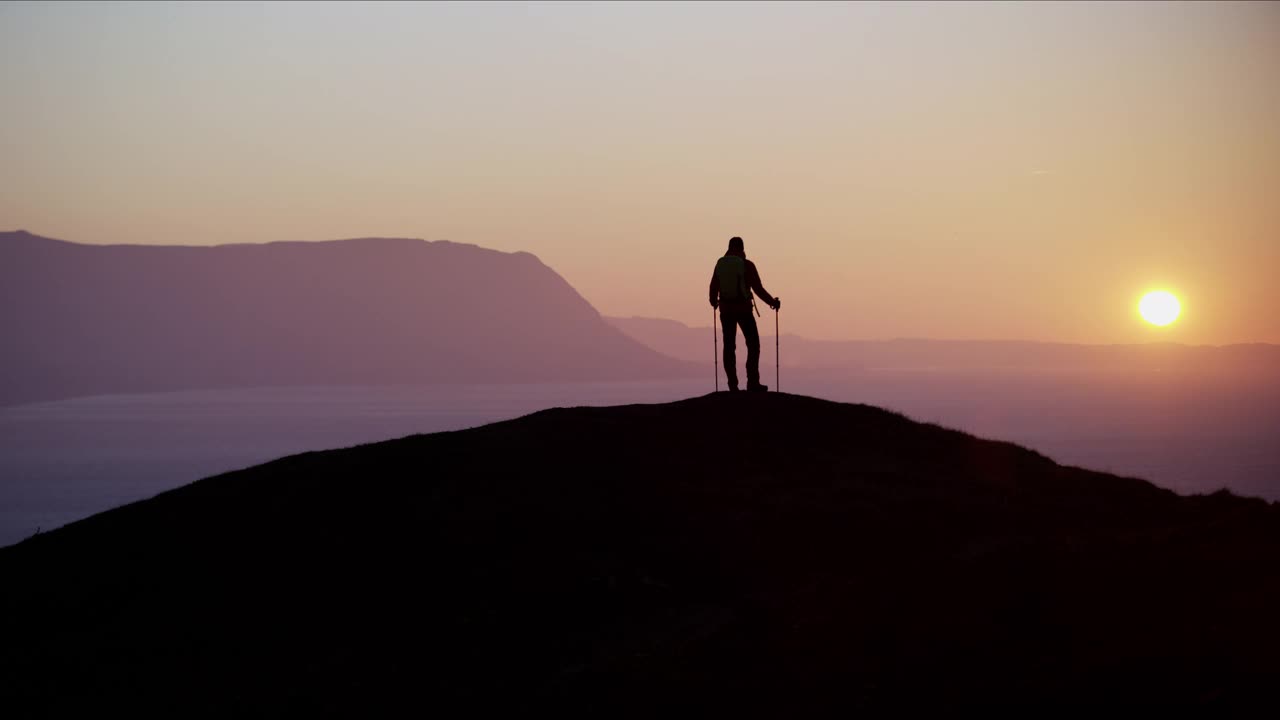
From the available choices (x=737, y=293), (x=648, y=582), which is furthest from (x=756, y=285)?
(x=648, y=582)

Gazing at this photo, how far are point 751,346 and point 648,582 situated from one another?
29.8 feet

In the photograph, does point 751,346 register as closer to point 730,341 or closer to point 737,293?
point 730,341

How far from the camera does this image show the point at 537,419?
21250 millimetres

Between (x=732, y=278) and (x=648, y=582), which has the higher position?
(x=732, y=278)

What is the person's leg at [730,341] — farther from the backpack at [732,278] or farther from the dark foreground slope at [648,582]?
the dark foreground slope at [648,582]

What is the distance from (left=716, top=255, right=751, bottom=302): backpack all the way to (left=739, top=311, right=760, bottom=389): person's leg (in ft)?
1.37

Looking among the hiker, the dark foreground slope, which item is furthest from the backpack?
the dark foreground slope

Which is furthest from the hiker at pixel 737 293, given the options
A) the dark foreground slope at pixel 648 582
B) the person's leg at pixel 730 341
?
the dark foreground slope at pixel 648 582

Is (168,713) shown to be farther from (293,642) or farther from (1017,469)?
(1017,469)

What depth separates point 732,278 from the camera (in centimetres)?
2253

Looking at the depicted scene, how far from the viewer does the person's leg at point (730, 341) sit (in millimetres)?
22672

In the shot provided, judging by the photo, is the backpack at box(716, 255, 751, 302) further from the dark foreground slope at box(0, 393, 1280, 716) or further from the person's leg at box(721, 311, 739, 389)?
the dark foreground slope at box(0, 393, 1280, 716)

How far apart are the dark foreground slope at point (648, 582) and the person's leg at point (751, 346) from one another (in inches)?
71.8

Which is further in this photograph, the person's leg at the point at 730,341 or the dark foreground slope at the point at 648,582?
the person's leg at the point at 730,341
